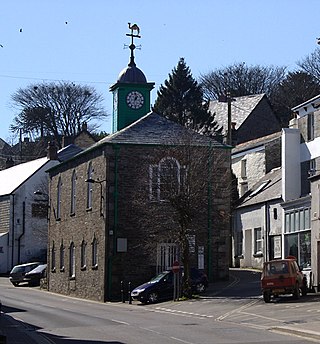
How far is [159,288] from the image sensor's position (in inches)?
1586

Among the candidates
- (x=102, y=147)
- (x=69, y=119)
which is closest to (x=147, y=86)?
(x=102, y=147)

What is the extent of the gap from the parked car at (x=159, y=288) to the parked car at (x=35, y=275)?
62.2 feet

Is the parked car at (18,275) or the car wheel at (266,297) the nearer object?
the car wheel at (266,297)

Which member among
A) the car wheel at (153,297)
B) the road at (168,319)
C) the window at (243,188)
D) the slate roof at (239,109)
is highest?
the slate roof at (239,109)

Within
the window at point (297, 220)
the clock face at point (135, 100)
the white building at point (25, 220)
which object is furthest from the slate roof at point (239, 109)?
the window at point (297, 220)

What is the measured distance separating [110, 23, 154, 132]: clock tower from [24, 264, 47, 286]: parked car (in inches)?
457

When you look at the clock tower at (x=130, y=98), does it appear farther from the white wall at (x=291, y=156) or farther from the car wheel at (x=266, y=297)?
the car wheel at (x=266, y=297)

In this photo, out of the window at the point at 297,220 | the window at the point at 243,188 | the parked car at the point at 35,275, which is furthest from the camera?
the window at the point at 243,188

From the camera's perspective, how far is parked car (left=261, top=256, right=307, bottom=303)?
34.6 meters

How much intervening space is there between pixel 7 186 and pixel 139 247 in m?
33.1

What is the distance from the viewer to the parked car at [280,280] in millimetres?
34625

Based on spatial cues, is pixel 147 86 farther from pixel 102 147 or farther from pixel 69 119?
pixel 69 119

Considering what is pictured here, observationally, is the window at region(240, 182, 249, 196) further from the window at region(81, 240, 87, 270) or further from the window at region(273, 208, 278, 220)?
the window at region(81, 240, 87, 270)

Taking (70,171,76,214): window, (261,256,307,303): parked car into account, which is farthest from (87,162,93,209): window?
(261,256,307,303): parked car
